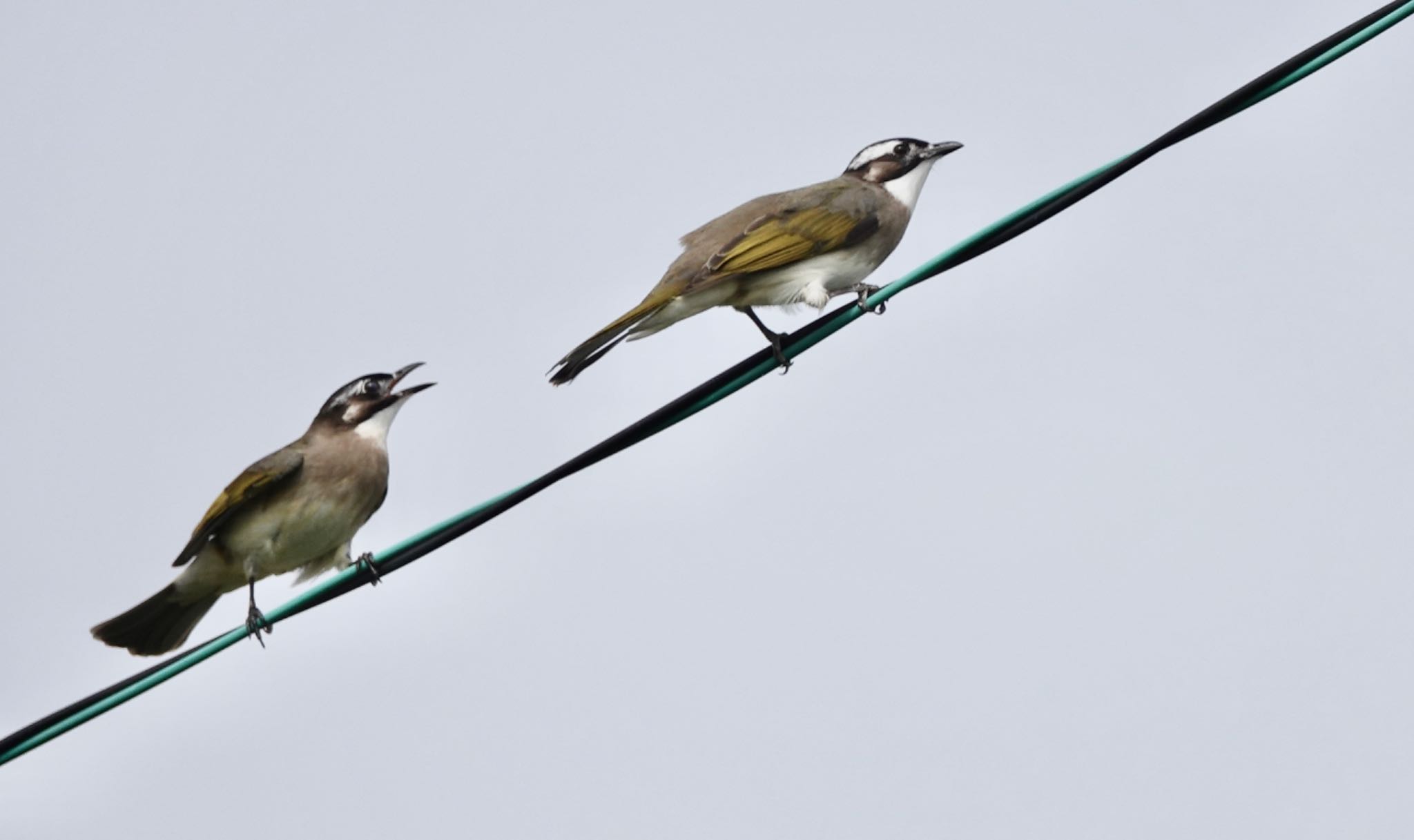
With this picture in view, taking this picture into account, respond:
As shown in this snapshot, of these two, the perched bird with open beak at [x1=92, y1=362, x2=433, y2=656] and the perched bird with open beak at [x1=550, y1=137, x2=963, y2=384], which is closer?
the perched bird with open beak at [x1=550, y1=137, x2=963, y2=384]

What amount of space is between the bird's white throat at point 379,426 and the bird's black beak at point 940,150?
11.3 ft

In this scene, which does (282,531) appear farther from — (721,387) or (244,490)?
(721,387)

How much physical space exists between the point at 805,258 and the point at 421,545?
3.67 metres

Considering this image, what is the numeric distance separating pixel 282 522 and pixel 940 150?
4466 millimetres

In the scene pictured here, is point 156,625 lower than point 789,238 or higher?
lower

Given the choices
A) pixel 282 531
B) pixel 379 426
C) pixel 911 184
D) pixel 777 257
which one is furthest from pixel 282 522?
pixel 911 184

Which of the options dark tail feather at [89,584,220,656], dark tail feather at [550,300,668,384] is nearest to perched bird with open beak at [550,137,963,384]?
dark tail feather at [550,300,668,384]

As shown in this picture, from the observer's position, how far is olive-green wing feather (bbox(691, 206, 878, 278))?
30.7ft

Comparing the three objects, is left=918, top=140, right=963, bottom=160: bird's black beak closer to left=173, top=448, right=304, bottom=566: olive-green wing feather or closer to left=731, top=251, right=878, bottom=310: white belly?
left=731, top=251, right=878, bottom=310: white belly

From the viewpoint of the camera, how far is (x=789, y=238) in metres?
9.63

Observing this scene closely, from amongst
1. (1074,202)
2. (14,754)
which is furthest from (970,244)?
(14,754)

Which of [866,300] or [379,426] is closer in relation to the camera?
[866,300]

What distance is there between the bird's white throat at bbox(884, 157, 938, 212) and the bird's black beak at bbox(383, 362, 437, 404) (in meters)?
2.98

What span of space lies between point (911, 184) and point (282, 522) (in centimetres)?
418
